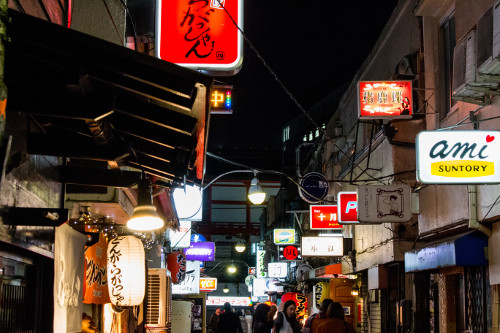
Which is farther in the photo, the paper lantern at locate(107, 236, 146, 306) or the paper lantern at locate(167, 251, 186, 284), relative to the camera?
the paper lantern at locate(167, 251, 186, 284)

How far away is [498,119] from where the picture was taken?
11109 millimetres

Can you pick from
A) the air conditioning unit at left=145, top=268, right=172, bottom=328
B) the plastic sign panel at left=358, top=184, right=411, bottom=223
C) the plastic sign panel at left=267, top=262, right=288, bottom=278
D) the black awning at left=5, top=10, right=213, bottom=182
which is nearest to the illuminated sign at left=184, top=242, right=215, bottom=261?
the plastic sign panel at left=267, top=262, right=288, bottom=278

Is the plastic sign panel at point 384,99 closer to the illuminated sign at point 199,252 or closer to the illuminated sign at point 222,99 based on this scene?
the illuminated sign at point 222,99

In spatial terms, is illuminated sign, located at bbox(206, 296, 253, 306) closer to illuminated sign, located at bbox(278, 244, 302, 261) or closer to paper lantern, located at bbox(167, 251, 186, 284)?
illuminated sign, located at bbox(278, 244, 302, 261)

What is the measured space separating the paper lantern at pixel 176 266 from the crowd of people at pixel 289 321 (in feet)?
16.7

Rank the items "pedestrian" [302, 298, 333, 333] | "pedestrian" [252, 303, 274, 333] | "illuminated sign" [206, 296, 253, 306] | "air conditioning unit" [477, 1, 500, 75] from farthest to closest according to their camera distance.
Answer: "illuminated sign" [206, 296, 253, 306] < "pedestrian" [252, 303, 274, 333] < "pedestrian" [302, 298, 333, 333] < "air conditioning unit" [477, 1, 500, 75]

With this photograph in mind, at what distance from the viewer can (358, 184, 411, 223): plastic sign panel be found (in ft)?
51.3

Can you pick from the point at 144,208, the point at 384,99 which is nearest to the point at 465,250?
the point at 384,99

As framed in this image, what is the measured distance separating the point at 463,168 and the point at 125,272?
6.37 m

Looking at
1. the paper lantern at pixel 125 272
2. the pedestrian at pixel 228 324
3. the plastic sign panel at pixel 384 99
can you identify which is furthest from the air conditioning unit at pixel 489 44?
the pedestrian at pixel 228 324

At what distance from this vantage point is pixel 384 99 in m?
15.9

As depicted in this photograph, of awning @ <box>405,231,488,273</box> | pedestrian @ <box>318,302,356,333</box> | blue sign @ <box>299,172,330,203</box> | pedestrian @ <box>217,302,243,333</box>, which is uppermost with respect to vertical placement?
blue sign @ <box>299,172,330,203</box>

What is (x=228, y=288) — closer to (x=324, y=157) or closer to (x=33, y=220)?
(x=324, y=157)

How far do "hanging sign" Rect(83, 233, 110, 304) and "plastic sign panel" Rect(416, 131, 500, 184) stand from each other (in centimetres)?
594
